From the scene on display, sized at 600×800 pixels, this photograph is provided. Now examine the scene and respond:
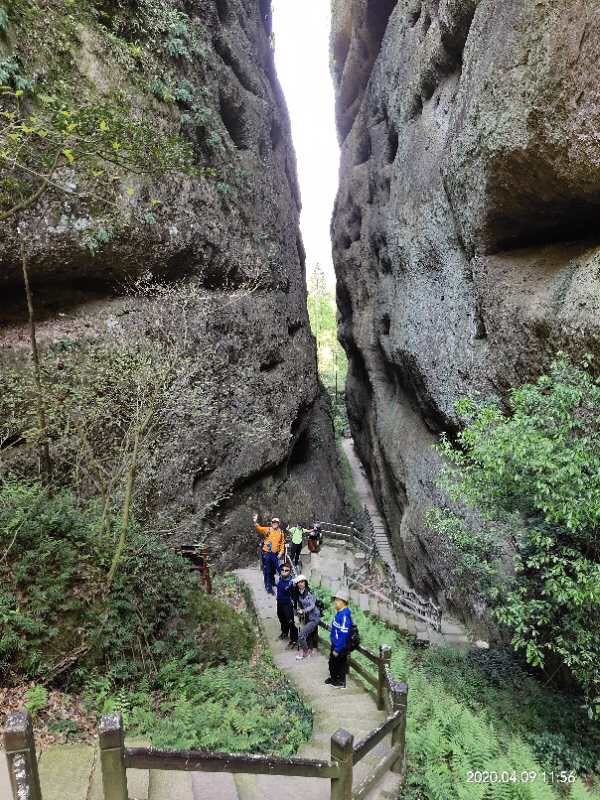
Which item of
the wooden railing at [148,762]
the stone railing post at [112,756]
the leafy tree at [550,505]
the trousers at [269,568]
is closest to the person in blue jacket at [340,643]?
the leafy tree at [550,505]

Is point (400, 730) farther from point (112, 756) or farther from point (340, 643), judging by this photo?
point (112, 756)

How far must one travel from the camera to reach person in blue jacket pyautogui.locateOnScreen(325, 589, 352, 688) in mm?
7414

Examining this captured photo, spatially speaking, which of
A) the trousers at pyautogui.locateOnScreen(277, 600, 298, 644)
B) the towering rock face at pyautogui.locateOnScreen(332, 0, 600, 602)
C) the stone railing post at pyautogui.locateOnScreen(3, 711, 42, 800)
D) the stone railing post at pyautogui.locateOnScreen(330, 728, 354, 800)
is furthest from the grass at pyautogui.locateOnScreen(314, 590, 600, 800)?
the towering rock face at pyautogui.locateOnScreen(332, 0, 600, 602)

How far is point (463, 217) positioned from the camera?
43.7 feet

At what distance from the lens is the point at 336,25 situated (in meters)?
29.3

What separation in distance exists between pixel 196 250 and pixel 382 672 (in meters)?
12.9

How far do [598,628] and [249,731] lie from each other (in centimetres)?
543

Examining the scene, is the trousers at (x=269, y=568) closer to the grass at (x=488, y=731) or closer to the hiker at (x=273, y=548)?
the hiker at (x=273, y=548)

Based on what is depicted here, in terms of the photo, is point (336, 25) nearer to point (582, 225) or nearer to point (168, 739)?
point (582, 225)

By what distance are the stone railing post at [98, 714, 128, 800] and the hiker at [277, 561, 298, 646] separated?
5.34 metres

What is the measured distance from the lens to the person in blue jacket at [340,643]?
7414 millimetres

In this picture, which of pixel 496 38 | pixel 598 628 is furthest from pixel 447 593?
pixel 496 38

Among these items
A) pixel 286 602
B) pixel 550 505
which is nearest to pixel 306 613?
pixel 286 602

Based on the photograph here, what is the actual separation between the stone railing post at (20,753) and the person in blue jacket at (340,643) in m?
4.51
